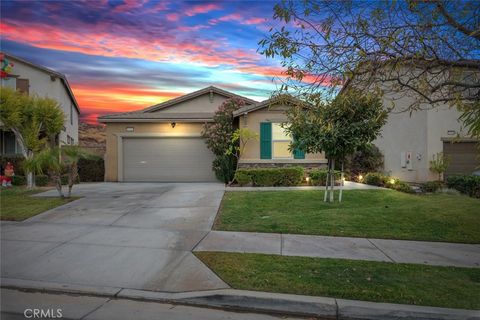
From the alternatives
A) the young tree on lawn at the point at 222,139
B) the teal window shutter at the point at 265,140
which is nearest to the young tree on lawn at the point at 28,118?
the young tree on lawn at the point at 222,139

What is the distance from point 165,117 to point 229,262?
14.9 metres

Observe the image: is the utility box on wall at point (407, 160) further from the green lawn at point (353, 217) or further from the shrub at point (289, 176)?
the green lawn at point (353, 217)

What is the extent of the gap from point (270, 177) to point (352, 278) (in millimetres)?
10842

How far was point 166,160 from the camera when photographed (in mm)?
20516

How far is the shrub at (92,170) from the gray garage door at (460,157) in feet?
57.3

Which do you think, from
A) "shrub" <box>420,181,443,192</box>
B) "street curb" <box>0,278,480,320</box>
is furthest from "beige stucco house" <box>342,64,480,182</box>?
"street curb" <box>0,278,480,320</box>

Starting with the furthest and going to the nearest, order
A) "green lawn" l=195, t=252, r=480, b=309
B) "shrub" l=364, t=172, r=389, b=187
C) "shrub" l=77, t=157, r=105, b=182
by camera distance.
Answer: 1. "shrub" l=77, t=157, r=105, b=182
2. "shrub" l=364, t=172, r=389, b=187
3. "green lawn" l=195, t=252, r=480, b=309

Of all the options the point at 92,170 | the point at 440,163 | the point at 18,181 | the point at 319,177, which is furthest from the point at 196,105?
the point at 440,163

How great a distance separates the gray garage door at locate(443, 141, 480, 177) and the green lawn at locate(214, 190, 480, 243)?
7.13m

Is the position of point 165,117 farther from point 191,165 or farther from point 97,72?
Result: point 97,72

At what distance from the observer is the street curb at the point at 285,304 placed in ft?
15.6

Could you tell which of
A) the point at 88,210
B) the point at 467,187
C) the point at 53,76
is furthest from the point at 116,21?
the point at 53,76

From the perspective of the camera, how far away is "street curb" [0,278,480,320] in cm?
475

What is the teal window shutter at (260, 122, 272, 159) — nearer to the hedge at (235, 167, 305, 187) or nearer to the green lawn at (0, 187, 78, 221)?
the hedge at (235, 167, 305, 187)
